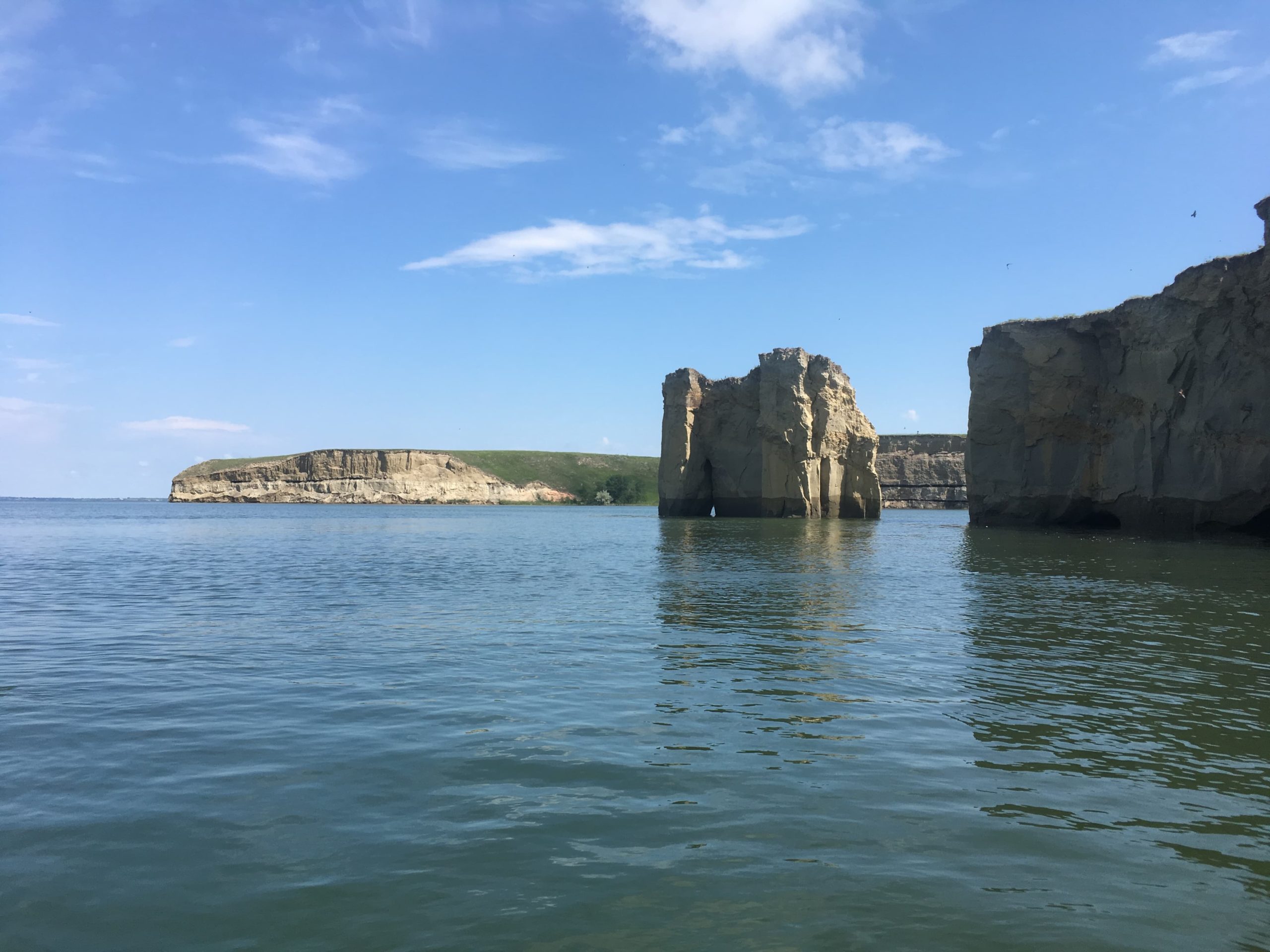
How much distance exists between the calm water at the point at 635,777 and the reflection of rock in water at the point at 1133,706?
0.06m

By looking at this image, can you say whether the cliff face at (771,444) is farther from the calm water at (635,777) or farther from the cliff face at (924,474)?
the cliff face at (924,474)

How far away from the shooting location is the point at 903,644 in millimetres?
15164

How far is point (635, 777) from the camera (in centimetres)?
794

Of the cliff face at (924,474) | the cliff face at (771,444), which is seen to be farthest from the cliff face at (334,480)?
the cliff face at (771,444)

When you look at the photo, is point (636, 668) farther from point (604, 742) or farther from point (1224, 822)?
point (1224, 822)

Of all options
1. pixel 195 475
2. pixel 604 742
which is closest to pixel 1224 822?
pixel 604 742

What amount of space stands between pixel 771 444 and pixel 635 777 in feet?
235

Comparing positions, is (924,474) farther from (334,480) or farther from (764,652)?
(764,652)

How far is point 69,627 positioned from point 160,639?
2.89 m

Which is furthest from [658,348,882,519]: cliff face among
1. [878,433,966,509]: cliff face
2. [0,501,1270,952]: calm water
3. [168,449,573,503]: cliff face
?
[168,449,573,503]: cliff face

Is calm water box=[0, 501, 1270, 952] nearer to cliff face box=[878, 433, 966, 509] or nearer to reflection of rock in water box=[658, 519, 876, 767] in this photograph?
reflection of rock in water box=[658, 519, 876, 767]

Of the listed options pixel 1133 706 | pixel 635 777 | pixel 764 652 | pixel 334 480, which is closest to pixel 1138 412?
pixel 764 652

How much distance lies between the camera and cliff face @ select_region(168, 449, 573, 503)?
16412 cm

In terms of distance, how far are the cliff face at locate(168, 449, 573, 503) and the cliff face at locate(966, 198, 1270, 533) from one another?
4949 inches
